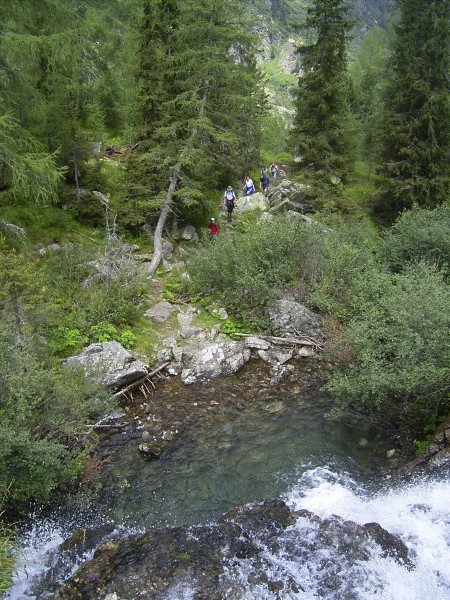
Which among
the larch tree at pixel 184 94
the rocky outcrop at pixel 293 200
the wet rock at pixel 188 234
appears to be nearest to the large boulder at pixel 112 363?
the larch tree at pixel 184 94

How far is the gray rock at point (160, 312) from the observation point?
15555 millimetres

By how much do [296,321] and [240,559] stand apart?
8.72 meters

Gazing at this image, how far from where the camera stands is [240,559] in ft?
24.4

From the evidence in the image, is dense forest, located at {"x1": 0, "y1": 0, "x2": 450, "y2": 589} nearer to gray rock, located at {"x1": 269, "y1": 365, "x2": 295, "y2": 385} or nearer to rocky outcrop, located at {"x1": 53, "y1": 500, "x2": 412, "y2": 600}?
gray rock, located at {"x1": 269, "y1": 365, "x2": 295, "y2": 385}

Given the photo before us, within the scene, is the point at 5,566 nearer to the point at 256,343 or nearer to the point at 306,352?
the point at 256,343

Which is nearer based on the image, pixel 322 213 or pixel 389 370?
pixel 389 370

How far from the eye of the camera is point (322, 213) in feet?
71.3

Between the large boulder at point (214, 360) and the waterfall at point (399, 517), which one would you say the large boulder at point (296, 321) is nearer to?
the large boulder at point (214, 360)

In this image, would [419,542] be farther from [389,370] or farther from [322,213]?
[322,213]

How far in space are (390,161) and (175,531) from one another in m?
21.2

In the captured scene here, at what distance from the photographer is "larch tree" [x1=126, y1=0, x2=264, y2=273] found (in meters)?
19.1

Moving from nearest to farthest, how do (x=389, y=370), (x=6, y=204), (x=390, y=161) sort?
(x=389, y=370), (x=6, y=204), (x=390, y=161)

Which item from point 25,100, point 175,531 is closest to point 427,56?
point 25,100

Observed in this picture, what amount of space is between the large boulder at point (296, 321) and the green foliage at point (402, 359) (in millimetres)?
2687
